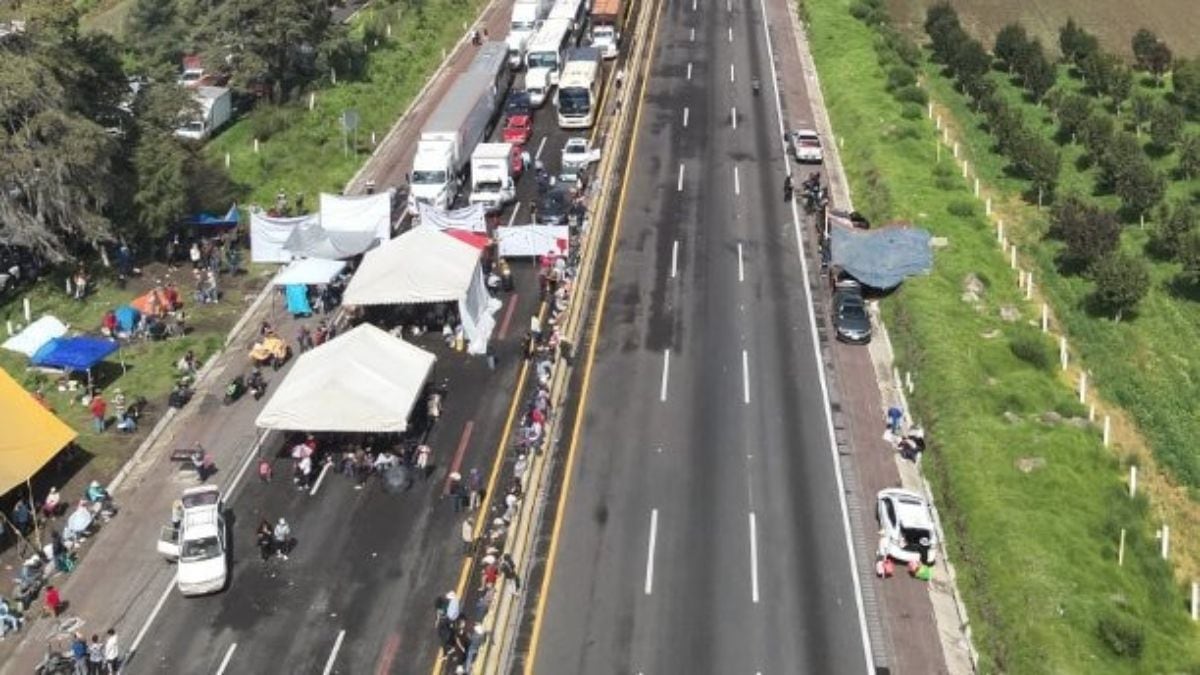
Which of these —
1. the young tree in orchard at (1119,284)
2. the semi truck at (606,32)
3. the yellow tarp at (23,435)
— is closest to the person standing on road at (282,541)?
the yellow tarp at (23,435)

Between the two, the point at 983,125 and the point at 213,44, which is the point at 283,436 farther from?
the point at 983,125

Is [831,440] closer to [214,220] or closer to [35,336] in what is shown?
[35,336]

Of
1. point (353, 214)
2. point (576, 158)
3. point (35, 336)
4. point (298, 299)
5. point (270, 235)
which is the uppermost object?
point (353, 214)

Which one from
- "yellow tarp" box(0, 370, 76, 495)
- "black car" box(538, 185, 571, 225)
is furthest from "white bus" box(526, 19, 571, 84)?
"yellow tarp" box(0, 370, 76, 495)

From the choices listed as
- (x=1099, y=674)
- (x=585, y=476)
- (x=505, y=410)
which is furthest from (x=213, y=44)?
(x=1099, y=674)

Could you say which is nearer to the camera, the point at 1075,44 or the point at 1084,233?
the point at 1084,233

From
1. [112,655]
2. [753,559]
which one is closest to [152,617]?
[112,655]

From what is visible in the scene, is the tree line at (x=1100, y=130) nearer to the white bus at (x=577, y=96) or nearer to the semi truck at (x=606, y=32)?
the semi truck at (x=606, y=32)
